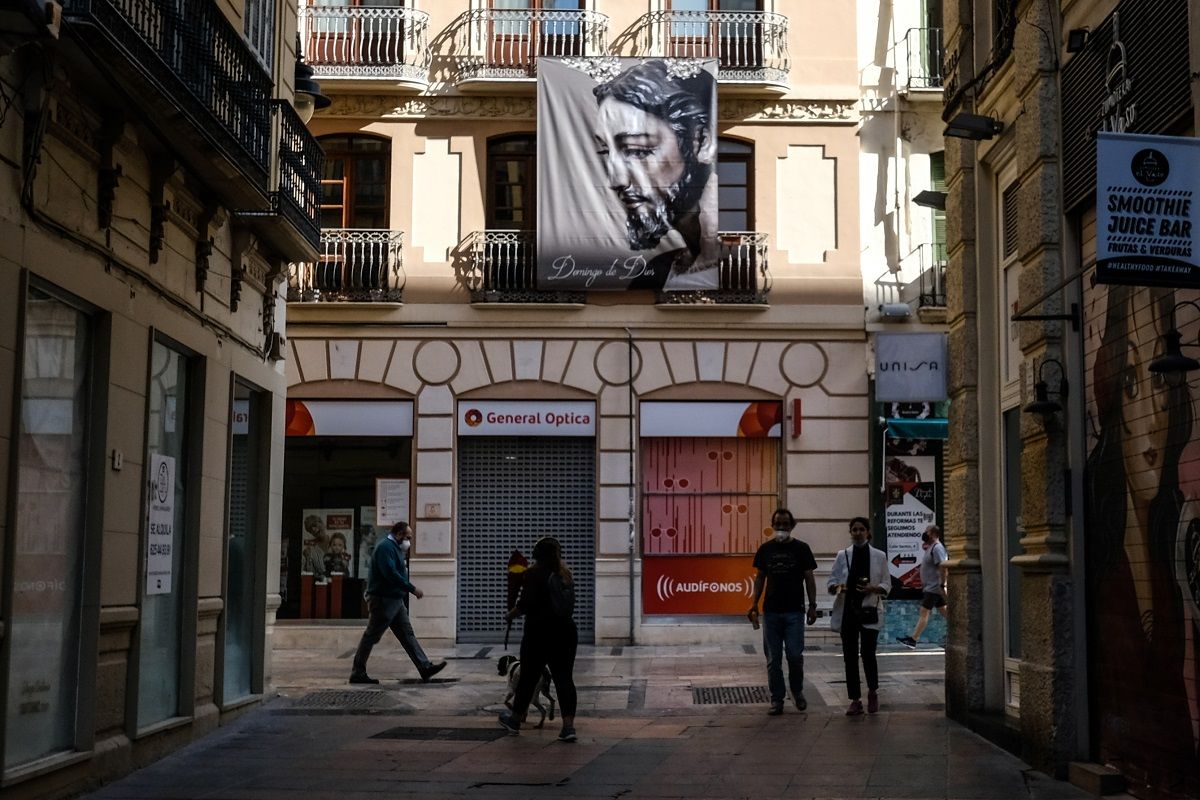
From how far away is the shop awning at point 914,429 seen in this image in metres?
23.6

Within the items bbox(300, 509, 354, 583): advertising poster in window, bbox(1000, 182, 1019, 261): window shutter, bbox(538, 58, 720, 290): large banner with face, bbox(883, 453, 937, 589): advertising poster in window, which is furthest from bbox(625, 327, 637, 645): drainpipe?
bbox(1000, 182, 1019, 261): window shutter

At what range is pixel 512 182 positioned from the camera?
80.6ft

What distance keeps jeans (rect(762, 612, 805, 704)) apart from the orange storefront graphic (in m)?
8.45

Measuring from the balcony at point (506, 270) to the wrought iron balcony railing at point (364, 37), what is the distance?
265 cm

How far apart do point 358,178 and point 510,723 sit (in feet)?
43.1

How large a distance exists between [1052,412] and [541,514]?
539 inches

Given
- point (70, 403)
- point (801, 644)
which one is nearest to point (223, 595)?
point (70, 403)

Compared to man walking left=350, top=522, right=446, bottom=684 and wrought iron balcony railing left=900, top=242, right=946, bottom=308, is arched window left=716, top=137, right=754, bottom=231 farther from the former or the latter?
man walking left=350, top=522, right=446, bottom=684

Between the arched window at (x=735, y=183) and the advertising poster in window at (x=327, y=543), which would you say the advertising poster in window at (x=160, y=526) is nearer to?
the advertising poster in window at (x=327, y=543)

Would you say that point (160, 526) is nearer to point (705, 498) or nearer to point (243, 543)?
point (243, 543)

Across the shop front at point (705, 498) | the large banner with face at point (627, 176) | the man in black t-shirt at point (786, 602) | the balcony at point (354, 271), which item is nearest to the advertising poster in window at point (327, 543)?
the balcony at point (354, 271)

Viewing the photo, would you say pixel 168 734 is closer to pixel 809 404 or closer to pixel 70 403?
pixel 70 403

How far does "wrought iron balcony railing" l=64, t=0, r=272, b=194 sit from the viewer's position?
31.0 ft

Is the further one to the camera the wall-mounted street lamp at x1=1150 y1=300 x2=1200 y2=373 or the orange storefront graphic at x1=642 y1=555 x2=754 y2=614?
the orange storefront graphic at x1=642 y1=555 x2=754 y2=614
